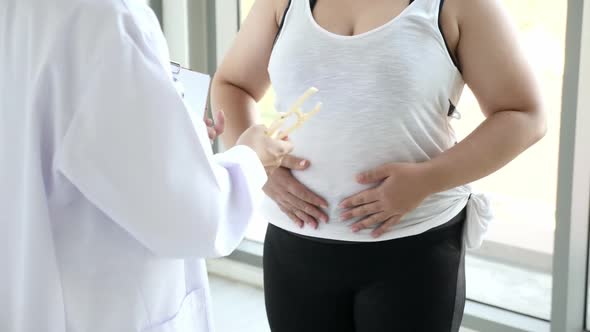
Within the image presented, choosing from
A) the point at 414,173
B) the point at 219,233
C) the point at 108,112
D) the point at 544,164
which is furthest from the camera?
the point at 544,164

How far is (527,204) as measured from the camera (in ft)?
7.39

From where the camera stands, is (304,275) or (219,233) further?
(304,275)

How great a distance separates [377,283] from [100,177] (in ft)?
1.97

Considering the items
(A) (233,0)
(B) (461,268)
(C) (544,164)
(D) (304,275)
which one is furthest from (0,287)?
(A) (233,0)

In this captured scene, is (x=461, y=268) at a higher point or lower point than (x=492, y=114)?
lower

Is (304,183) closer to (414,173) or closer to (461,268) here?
(414,173)

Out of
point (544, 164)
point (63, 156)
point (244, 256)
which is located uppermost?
point (63, 156)

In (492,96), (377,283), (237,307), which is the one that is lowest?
(237,307)

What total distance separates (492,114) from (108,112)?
0.73 m

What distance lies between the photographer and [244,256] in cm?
276

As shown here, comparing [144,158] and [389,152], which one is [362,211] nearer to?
[389,152]

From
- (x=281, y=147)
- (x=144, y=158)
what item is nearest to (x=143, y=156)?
(x=144, y=158)

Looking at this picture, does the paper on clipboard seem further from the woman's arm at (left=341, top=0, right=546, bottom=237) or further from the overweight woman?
the woman's arm at (left=341, top=0, right=546, bottom=237)

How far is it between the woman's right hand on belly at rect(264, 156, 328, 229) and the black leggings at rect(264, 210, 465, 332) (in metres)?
0.05
